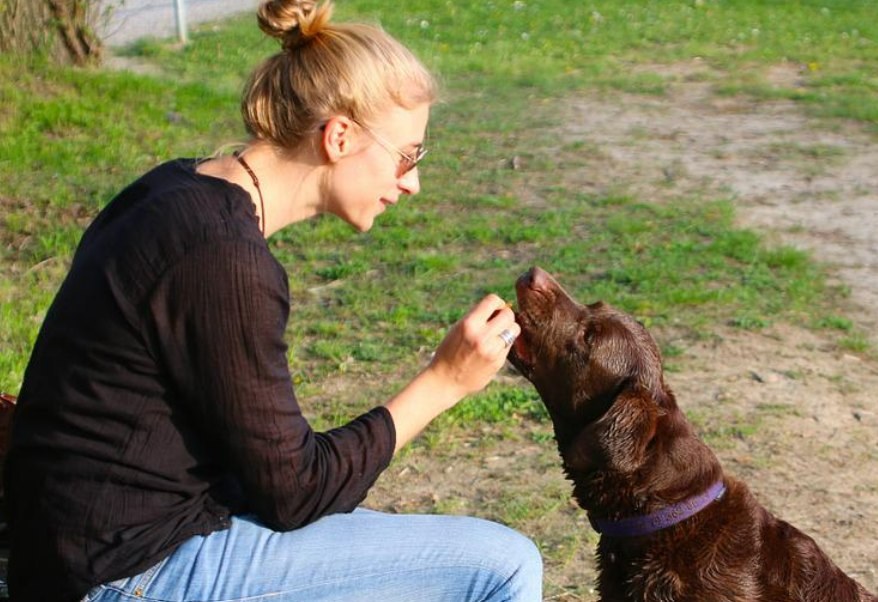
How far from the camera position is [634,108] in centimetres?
1117

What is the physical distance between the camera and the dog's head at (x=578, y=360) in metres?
3.38

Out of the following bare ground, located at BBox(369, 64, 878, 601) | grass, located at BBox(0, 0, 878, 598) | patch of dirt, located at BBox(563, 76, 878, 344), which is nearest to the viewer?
bare ground, located at BBox(369, 64, 878, 601)

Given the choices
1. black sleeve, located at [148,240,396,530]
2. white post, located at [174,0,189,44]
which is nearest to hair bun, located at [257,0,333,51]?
black sleeve, located at [148,240,396,530]

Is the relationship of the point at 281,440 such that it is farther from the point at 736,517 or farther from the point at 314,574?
the point at 736,517

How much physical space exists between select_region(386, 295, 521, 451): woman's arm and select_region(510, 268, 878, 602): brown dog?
0.58 meters

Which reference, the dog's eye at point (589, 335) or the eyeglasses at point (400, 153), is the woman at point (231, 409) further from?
the dog's eye at point (589, 335)

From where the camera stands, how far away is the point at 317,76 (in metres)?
2.67

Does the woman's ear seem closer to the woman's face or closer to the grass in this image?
the woman's face

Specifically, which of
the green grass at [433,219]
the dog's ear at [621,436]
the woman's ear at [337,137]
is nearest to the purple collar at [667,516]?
the dog's ear at [621,436]

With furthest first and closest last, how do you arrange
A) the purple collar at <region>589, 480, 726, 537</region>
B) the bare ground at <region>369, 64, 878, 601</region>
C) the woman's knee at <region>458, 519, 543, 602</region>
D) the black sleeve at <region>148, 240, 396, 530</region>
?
the bare ground at <region>369, 64, 878, 601</region>, the purple collar at <region>589, 480, 726, 537</region>, the woman's knee at <region>458, 519, 543, 602</region>, the black sleeve at <region>148, 240, 396, 530</region>

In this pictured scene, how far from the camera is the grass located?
17.7 ft

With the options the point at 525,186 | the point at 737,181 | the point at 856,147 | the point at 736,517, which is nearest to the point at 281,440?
the point at 736,517

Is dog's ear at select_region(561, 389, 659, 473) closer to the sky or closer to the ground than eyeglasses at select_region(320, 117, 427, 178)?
closer to the ground

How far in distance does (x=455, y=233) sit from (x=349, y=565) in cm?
495
